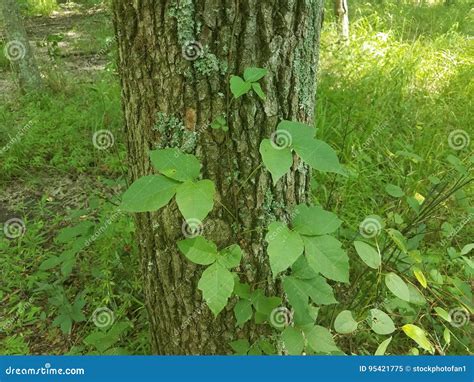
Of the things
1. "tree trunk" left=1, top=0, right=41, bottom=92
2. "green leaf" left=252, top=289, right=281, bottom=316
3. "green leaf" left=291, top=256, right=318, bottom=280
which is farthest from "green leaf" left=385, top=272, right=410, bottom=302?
"tree trunk" left=1, top=0, right=41, bottom=92

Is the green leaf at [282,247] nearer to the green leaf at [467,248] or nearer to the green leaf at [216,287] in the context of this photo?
the green leaf at [216,287]

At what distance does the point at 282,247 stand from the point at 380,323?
49 cm

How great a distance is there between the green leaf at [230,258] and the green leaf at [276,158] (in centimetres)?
28

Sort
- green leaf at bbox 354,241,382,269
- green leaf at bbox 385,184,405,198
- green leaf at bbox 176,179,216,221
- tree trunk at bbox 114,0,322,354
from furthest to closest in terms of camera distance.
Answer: green leaf at bbox 385,184,405,198, green leaf at bbox 354,241,382,269, tree trunk at bbox 114,0,322,354, green leaf at bbox 176,179,216,221

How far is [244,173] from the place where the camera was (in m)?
1.28

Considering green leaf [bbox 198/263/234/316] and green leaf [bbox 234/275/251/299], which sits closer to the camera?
green leaf [bbox 198/263/234/316]

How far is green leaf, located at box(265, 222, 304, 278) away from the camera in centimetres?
91

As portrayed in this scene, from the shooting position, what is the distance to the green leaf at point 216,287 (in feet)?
3.22

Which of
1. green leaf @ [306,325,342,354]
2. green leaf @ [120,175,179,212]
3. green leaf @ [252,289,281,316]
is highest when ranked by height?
green leaf @ [120,175,179,212]

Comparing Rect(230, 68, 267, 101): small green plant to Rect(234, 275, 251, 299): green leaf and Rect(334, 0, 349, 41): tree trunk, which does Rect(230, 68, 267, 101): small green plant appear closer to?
Rect(234, 275, 251, 299): green leaf

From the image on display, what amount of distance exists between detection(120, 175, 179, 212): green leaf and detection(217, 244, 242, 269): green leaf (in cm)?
23

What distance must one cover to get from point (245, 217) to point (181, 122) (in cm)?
36

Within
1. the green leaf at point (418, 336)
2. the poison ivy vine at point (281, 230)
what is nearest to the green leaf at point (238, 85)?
the poison ivy vine at point (281, 230)

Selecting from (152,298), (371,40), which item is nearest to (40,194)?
(152,298)
